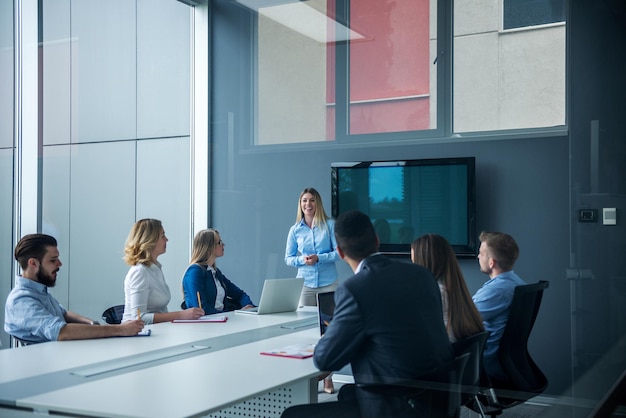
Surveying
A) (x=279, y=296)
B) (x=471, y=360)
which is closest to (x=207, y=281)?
(x=279, y=296)

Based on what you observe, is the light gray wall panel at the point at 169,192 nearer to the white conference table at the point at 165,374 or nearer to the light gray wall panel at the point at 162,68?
the light gray wall panel at the point at 162,68

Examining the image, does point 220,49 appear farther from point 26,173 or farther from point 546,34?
point 546,34

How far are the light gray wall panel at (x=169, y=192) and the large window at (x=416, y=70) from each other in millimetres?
1188

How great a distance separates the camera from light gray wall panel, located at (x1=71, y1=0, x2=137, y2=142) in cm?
573

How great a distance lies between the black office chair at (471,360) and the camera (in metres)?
2.91

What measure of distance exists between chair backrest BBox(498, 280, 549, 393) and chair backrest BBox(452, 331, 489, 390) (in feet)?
1.52

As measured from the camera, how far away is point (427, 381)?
274cm

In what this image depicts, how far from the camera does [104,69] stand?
582 centimetres

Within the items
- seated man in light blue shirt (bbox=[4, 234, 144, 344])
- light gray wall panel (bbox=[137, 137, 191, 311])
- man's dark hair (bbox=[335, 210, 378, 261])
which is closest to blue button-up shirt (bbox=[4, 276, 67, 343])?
seated man in light blue shirt (bbox=[4, 234, 144, 344])

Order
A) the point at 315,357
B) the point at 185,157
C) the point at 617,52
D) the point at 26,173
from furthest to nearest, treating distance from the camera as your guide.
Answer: the point at 185,157 → the point at 26,173 → the point at 617,52 → the point at 315,357

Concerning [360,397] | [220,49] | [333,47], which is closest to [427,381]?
[360,397]

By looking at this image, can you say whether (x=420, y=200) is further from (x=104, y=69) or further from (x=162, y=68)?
(x=104, y=69)

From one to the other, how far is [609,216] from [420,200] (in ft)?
3.26

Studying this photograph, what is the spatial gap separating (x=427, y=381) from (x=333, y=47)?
266 cm
